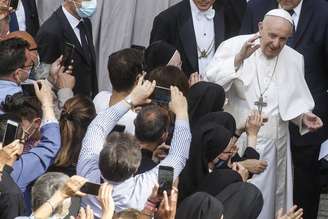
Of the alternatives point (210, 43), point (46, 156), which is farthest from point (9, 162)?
point (210, 43)

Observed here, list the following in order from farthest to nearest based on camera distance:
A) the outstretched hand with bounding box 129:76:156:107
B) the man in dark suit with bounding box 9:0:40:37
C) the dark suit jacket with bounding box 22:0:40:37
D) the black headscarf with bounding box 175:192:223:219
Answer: the dark suit jacket with bounding box 22:0:40:37
the man in dark suit with bounding box 9:0:40:37
the outstretched hand with bounding box 129:76:156:107
the black headscarf with bounding box 175:192:223:219

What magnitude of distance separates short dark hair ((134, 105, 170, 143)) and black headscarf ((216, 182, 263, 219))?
499 millimetres

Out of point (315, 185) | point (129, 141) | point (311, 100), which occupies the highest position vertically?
point (129, 141)

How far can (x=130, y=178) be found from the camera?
5496mm

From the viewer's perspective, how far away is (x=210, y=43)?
28.3ft

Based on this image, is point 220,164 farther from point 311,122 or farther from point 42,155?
point 311,122

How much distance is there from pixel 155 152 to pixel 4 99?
95 cm

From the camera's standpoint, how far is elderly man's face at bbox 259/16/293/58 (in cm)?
756

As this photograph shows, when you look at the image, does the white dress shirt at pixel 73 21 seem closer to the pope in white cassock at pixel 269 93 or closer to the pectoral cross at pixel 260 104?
the pope in white cassock at pixel 269 93

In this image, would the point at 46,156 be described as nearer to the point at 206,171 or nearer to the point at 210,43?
the point at 206,171

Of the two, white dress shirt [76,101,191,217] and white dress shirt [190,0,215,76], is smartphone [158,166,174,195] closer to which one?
white dress shirt [76,101,191,217]

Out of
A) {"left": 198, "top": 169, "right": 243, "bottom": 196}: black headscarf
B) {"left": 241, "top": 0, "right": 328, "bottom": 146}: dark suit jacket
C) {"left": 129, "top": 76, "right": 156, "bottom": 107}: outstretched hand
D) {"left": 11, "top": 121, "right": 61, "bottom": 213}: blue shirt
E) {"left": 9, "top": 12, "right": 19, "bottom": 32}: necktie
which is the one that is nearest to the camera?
{"left": 11, "top": 121, "right": 61, "bottom": 213}: blue shirt

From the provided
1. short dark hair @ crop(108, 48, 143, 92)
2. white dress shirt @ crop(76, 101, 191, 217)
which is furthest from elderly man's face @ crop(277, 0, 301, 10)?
white dress shirt @ crop(76, 101, 191, 217)

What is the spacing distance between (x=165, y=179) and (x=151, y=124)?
0.74 m
